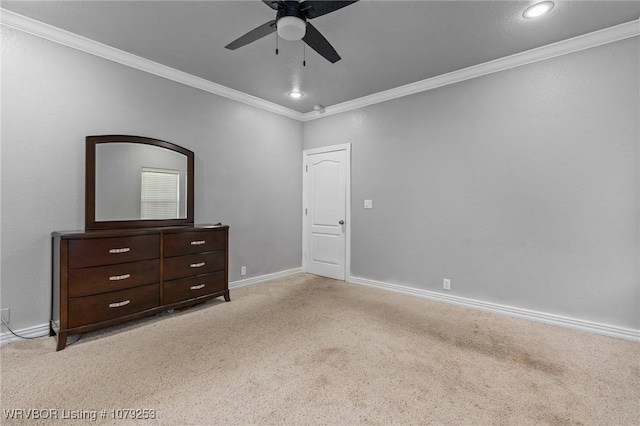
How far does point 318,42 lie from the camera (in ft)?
6.92

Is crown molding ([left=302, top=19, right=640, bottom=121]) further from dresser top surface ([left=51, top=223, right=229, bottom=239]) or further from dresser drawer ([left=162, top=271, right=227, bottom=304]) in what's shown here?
dresser drawer ([left=162, top=271, right=227, bottom=304])

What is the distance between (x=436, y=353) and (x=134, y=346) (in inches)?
94.7

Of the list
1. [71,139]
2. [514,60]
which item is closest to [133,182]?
[71,139]

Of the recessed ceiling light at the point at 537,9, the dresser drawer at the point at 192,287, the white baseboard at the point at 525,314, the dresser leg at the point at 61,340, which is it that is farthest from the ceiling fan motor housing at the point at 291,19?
the white baseboard at the point at 525,314

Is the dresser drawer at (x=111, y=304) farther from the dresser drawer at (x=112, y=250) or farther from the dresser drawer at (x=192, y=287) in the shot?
the dresser drawer at (x=112, y=250)

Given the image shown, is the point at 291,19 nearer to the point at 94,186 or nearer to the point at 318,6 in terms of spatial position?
the point at 318,6

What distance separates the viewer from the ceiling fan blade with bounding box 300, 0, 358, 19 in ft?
5.74

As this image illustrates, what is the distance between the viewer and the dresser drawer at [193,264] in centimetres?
291

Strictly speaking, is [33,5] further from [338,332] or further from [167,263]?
[338,332]

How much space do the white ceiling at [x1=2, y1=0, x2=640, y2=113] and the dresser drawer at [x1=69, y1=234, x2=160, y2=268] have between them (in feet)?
6.11

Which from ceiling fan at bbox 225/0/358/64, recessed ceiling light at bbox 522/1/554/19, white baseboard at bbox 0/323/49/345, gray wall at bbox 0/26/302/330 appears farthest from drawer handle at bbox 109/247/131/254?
recessed ceiling light at bbox 522/1/554/19

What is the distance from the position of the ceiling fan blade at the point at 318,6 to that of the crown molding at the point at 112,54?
2.18 meters

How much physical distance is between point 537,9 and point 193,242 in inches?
146

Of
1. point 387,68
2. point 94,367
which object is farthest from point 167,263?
Answer: point 387,68
